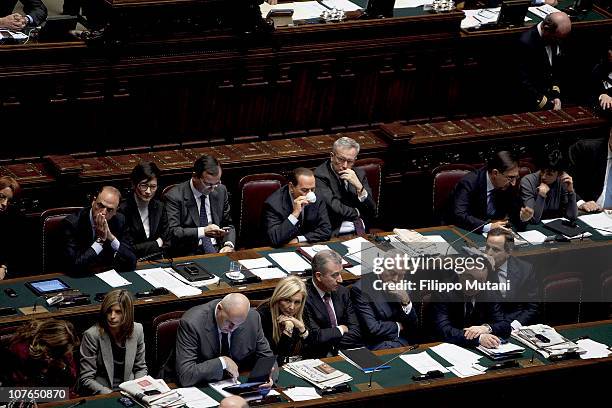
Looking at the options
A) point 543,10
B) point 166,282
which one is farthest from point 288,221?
point 543,10

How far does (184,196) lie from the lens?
9.46 metres

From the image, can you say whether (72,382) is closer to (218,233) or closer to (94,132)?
(218,233)

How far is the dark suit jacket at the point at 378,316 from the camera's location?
8953 millimetres

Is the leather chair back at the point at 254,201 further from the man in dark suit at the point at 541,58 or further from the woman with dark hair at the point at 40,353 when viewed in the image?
the man in dark suit at the point at 541,58

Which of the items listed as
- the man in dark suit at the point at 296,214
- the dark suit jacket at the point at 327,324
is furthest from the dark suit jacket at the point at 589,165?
the dark suit jacket at the point at 327,324

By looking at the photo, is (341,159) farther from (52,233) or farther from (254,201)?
(52,233)

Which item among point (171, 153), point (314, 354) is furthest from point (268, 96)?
point (314, 354)

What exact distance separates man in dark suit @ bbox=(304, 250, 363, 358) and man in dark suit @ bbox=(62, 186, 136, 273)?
1130 millimetres

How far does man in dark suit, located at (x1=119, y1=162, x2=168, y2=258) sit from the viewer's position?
9227 mm

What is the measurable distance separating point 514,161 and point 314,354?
2119 millimetres

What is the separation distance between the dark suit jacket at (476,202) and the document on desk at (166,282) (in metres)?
2.14

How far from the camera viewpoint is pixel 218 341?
827 cm

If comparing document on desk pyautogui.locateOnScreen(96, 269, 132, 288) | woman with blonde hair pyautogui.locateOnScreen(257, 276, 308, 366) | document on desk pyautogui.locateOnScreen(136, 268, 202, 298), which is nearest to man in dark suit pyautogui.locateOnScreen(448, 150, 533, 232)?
woman with blonde hair pyautogui.locateOnScreen(257, 276, 308, 366)

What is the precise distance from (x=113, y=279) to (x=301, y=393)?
5.03 ft
